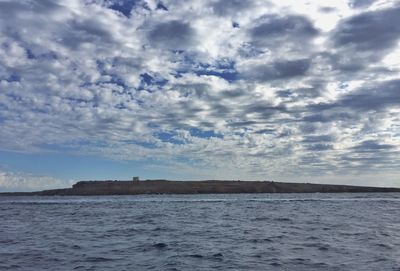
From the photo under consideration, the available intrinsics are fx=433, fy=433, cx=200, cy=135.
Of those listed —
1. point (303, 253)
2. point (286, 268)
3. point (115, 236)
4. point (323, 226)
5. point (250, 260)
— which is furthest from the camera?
point (323, 226)

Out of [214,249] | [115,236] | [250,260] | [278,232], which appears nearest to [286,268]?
[250,260]

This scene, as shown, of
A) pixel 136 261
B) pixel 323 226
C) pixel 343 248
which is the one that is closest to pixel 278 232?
pixel 323 226

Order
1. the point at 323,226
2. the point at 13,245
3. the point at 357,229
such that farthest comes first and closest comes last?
the point at 323,226
the point at 357,229
the point at 13,245

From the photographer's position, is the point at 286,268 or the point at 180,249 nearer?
the point at 286,268

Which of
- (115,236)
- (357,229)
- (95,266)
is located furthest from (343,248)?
(115,236)

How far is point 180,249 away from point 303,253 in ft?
24.2

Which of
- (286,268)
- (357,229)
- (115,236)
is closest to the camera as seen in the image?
(286,268)

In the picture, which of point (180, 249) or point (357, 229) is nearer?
point (180, 249)

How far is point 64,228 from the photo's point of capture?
4081 centimetres

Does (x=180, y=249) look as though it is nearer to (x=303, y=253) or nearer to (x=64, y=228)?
(x=303, y=253)

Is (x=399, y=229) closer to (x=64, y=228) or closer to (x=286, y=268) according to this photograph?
(x=286, y=268)

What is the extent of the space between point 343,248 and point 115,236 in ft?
55.6

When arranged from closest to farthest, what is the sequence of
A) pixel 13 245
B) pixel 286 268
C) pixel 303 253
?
pixel 286 268 → pixel 303 253 → pixel 13 245

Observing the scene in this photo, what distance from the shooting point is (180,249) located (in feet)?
87.0
